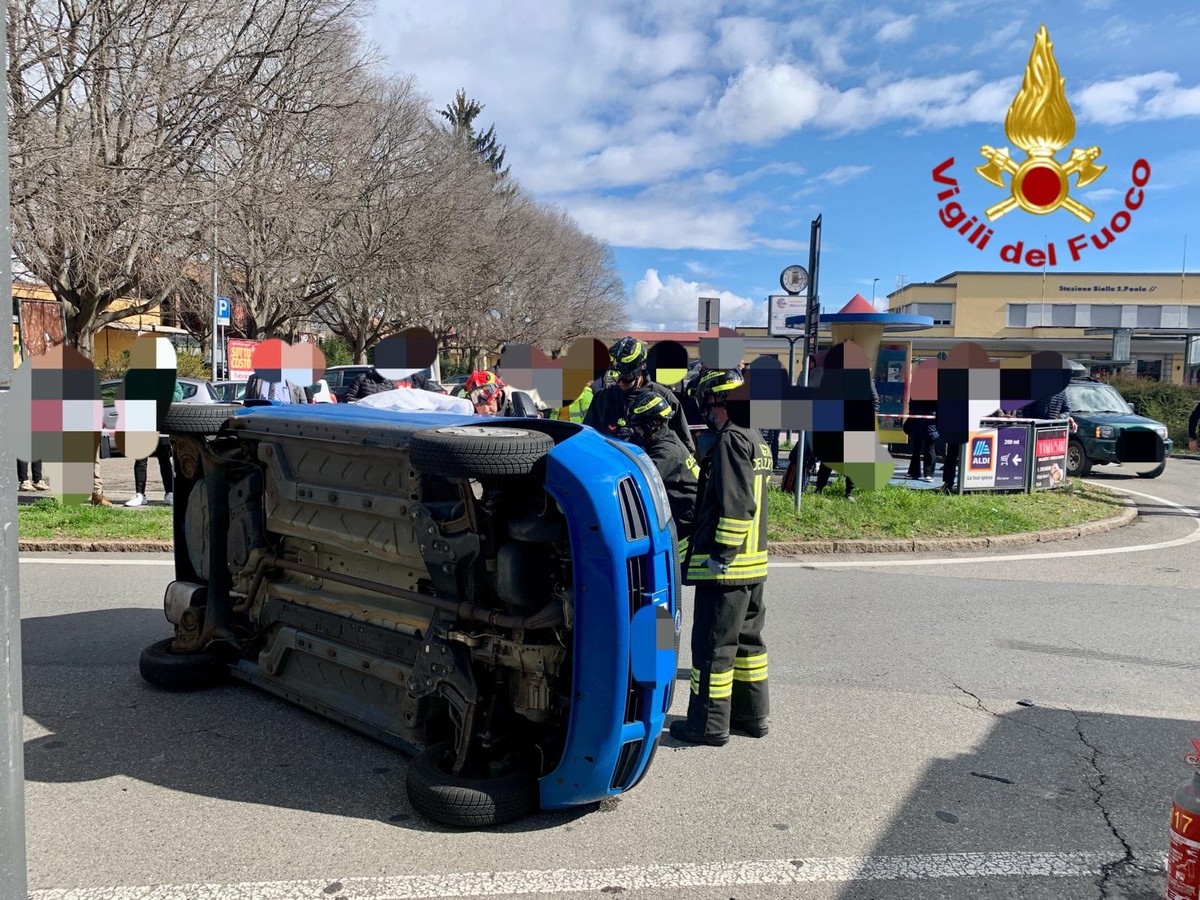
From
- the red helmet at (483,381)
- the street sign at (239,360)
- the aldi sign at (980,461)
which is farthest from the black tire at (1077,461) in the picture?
the street sign at (239,360)

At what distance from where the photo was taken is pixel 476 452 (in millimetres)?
3266

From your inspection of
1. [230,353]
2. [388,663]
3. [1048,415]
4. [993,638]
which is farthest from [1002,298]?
[388,663]

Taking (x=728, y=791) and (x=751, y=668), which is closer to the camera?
(x=728, y=791)

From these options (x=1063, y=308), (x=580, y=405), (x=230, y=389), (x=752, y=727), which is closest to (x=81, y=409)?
(x=580, y=405)

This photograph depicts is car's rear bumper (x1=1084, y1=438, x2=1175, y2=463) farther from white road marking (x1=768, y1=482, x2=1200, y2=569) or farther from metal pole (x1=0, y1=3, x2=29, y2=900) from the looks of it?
metal pole (x1=0, y1=3, x2=29, y2=900)

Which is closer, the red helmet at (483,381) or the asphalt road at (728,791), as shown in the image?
the asphalt road at (728,791)

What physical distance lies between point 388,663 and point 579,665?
1.08 m

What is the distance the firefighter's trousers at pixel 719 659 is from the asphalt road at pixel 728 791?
199mm

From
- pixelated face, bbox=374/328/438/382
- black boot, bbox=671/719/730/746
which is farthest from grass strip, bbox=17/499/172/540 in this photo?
black boot, bbox=671/719/730/746

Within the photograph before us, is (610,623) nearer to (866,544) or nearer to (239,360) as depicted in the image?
(866,544)

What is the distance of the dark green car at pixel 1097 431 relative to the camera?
17.3 meters

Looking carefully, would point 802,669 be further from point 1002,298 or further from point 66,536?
point 1002,298

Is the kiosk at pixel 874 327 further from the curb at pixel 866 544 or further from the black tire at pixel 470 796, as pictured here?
the black tire at pixel 470 796

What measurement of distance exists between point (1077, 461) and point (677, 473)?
14800 mm
